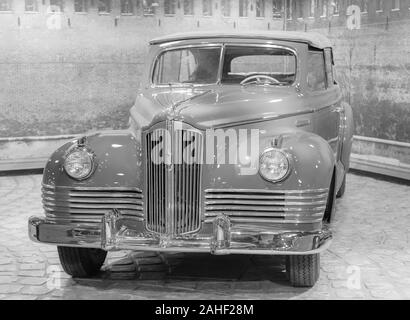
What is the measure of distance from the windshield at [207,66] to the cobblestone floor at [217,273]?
1361 mm

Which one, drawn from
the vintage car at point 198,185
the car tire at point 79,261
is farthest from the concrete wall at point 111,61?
the car tire at point 79,261

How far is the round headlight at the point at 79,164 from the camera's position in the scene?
13.5 feet

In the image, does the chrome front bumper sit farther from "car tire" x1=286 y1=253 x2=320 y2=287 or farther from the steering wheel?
the steering wheel

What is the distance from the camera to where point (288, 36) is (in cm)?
494

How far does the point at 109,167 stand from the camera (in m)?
4.13

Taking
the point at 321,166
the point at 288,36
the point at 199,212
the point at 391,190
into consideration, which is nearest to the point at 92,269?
the point at 199,212

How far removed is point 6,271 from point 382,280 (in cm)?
264

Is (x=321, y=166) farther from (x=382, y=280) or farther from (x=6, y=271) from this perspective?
(x=6, y=271)

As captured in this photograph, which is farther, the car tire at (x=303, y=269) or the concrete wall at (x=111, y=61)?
the concrete wall at (x=111, y=61)

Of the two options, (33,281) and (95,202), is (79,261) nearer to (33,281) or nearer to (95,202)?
(33,281)

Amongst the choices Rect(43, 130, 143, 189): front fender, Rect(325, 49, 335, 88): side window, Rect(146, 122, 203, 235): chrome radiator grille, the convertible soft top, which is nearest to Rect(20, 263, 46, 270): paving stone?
Rect(43, 130, 143, 189): front fender

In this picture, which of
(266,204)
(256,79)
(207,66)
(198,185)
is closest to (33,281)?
(198,185)

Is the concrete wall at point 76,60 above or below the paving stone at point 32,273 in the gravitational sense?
above

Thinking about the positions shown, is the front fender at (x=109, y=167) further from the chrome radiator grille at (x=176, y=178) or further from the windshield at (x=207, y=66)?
the windshield at (x=207, y=66)
